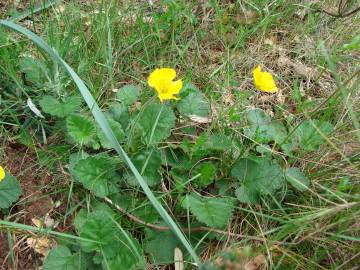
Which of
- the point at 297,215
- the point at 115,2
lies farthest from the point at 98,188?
the point at 115,2

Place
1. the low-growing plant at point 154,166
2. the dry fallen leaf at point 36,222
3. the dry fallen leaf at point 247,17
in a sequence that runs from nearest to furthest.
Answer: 1. the low-growing plant at point 154,166
2. the dry fallen leaf at point 36,222
3. the dry fallen leaf at point 247,17

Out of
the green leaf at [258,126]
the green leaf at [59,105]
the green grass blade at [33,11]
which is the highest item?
the green grass blade at [33,11]

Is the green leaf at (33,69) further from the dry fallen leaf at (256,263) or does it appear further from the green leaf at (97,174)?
the dry fallen leaf at (256,263)

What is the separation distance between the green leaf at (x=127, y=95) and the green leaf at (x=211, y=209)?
1.53 feet

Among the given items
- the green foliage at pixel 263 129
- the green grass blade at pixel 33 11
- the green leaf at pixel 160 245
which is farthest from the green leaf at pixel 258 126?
the green grass blade at pixel 33 11

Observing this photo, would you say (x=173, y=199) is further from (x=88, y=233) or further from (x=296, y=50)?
(x=296, y=50)

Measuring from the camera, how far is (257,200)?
5.18 ft

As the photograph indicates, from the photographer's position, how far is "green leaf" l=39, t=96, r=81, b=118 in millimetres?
1618

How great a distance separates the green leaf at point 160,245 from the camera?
1.48 metres

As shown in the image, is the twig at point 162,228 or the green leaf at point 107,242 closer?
the green leaf at point 107,242

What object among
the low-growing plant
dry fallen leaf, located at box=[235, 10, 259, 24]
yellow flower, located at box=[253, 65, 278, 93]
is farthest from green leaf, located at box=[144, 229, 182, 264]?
dry fallen leaf, located at box=[235, 10, 259, 24]

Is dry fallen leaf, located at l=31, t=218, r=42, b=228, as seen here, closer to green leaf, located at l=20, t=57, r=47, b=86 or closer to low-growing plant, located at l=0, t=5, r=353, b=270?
low-growing plant, located at l=0, t=5, r=353, b=270

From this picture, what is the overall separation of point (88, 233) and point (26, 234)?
24 centimetres

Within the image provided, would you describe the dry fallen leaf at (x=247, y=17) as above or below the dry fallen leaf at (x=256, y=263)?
above
